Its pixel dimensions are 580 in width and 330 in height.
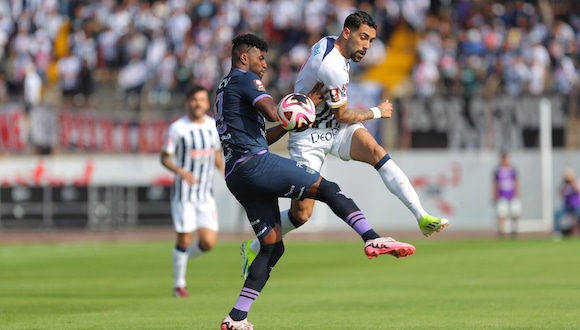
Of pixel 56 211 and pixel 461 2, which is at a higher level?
pixel 461 2

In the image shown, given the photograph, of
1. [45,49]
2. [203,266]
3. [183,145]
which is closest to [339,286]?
[183,145]

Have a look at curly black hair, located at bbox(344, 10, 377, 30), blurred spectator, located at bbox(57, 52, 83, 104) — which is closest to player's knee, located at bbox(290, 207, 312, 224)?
curly black hair, located at bbox(344, 10, 377, 30)

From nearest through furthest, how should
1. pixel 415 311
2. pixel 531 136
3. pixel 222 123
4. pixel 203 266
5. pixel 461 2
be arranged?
pixel 222 123
pixel 415 311
pixel 203 266
pixel 531 136
pixel 461 2

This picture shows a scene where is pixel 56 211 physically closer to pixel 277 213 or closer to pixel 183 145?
pixel 183 145

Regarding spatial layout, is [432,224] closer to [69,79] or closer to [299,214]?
[299,214]

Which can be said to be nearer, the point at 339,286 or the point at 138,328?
the point at 138,328

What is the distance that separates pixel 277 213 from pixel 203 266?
10228mm

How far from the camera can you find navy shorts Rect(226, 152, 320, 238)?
9414 mm

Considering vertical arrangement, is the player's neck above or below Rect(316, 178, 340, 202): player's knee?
above

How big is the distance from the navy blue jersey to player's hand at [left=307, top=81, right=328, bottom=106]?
878mm

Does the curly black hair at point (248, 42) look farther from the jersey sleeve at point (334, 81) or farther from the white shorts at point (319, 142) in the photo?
the white shorts at point (319, 142)

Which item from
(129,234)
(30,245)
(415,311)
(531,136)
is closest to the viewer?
(415,311)

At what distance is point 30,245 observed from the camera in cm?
2636

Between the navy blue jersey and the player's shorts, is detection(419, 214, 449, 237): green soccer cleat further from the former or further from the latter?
the player's shorts
